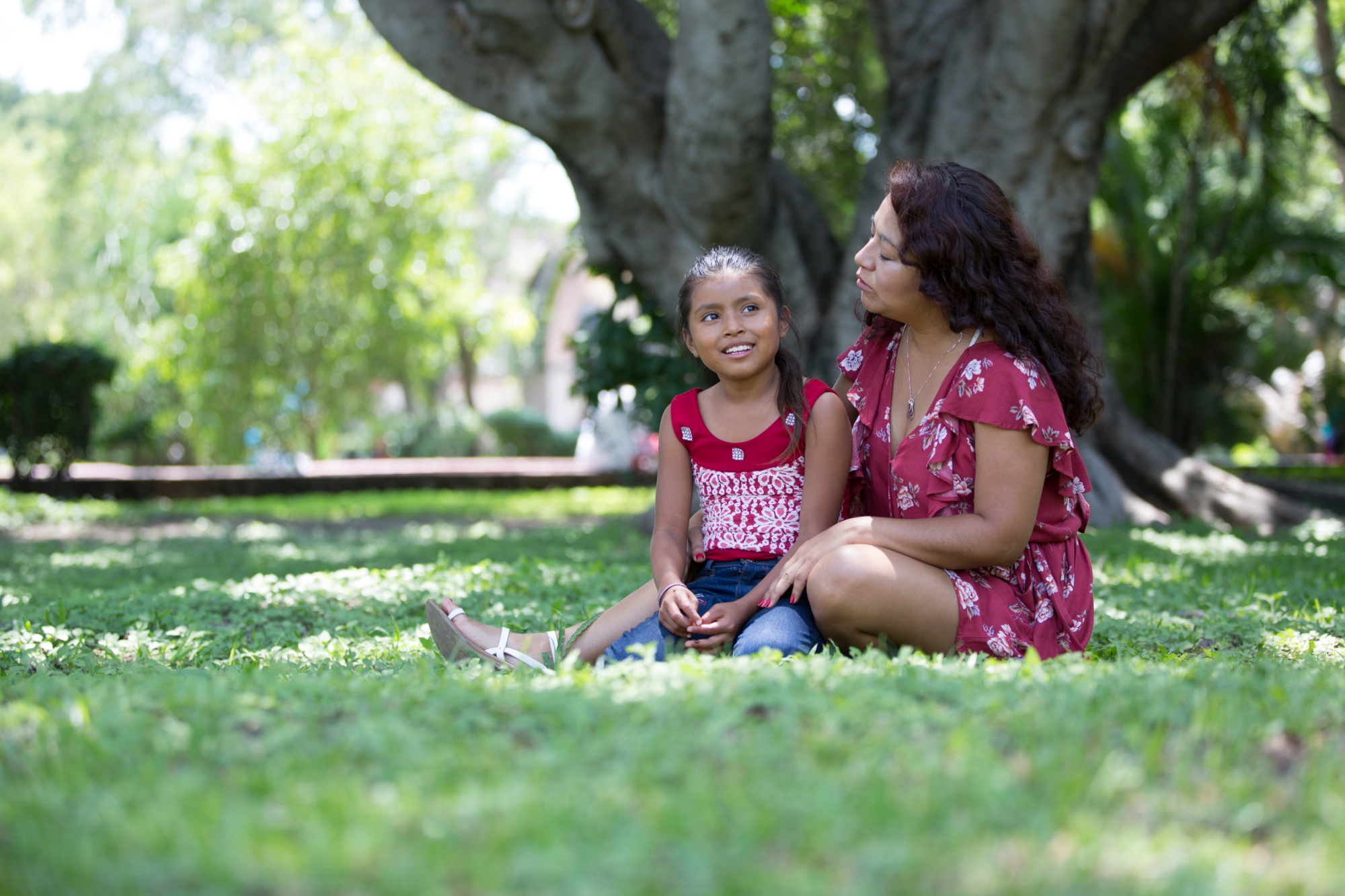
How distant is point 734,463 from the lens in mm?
3449

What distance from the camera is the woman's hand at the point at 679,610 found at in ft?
10.1

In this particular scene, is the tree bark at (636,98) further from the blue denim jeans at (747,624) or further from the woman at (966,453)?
the blue denim jeans at (747,624)

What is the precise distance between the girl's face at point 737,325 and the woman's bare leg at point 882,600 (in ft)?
2.38

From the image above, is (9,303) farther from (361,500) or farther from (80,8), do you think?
(361,500)

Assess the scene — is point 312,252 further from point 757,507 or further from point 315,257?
point 757,507

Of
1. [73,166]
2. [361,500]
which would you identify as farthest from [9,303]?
[361,500]

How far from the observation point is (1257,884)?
1540 millimetres

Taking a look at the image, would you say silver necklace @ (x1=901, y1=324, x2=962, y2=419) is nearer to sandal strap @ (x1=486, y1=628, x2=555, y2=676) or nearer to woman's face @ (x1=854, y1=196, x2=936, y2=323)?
woman's face @ (x1=854, y1=196, x2=936, y2=323)

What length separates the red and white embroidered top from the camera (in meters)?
3.41

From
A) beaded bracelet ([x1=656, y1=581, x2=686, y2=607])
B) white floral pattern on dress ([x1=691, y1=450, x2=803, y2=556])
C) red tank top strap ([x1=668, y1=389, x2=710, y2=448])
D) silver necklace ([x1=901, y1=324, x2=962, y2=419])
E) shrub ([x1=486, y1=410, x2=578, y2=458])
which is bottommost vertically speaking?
shrub ([x1=486, y1=410, x2=578, y2=458])

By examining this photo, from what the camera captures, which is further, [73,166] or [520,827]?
[73,166]

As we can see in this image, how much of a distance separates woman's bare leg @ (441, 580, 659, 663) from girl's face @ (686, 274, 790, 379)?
28.9 inches

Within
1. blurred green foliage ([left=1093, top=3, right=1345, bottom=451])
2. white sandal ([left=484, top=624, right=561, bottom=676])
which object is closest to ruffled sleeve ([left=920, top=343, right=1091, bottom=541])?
white sandal ([left=484, top=624, right=561, bottom=676])

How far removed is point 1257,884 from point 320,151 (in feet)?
54.4
